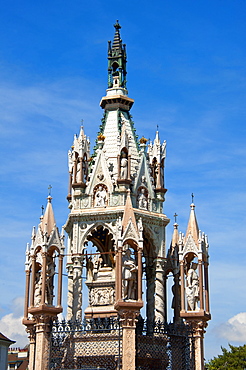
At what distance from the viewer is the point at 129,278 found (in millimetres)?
30594

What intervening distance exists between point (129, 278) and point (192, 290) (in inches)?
119

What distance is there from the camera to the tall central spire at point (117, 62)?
121ft

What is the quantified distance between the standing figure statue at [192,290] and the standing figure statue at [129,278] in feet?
8.73

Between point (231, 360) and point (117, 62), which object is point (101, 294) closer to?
point (117, 62)

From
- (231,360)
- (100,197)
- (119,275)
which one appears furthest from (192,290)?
(231,360)

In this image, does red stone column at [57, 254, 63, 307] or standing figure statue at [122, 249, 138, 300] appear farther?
red stone column at [57, 254, 63, 307]

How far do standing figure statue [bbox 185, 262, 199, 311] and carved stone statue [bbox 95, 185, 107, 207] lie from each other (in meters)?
4.52

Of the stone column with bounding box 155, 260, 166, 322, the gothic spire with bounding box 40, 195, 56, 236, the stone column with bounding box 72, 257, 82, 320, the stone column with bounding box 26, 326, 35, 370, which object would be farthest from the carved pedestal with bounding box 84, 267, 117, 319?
the gothic spire with bounding box 40, 195, 56, 236

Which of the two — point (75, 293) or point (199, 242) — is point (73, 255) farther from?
point (199, 242)

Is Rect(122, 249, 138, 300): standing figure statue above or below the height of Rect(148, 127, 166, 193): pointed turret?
below

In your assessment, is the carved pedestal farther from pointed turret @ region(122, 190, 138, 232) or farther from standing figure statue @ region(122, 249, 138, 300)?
pointed turret @ region(122, 190, 138, 232)

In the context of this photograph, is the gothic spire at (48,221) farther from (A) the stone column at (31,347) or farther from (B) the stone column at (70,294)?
(A) the stone column at (31,347)

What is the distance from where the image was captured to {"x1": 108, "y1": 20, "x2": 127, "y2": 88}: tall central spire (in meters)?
36.8

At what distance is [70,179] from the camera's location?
1410 inches
